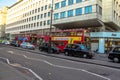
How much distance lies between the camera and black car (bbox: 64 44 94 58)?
92.1 feet

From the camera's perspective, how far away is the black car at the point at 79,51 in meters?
28.1

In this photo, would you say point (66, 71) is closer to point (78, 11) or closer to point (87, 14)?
point (87, 14)

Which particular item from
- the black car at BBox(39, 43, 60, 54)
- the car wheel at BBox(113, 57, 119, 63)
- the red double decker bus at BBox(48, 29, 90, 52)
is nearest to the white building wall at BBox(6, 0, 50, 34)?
the red double decker bus at BBox(48, 29, 90, 52)

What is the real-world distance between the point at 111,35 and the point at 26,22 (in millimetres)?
53395

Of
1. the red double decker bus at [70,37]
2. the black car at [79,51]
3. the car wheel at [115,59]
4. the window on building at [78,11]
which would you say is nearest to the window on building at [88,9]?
the window on building at [78,11]

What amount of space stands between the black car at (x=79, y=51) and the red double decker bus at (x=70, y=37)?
443cm

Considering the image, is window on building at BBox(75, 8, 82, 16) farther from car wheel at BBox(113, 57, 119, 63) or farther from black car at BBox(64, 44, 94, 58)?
car wheel at BBox(113, 57, 119, 63)

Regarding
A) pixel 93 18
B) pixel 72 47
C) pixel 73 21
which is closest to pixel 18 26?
pixel 73 21

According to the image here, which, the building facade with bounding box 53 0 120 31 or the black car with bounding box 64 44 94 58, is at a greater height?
the building facade with bounding box 53 0 120 31

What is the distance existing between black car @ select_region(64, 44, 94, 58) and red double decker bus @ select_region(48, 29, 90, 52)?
14.5 ft

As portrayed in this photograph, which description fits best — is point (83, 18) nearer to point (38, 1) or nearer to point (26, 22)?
point (38, 1)

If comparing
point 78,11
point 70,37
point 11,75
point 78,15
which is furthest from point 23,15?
point 11,75

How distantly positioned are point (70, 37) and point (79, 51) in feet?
28.4

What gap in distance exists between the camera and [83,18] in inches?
2015
